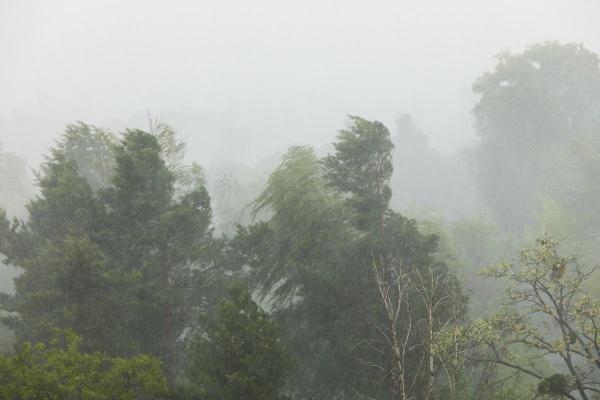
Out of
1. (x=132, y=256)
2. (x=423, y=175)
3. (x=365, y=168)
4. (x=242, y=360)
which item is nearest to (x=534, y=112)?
(x=423, y=175)

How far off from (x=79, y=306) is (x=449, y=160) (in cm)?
8449

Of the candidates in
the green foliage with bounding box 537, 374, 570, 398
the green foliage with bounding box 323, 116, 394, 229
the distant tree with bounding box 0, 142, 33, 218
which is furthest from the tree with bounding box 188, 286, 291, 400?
the distant tree with bounding box 0, 142, 33, 218

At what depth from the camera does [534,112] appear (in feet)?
145

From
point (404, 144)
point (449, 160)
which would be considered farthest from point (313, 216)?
point (449, 160)

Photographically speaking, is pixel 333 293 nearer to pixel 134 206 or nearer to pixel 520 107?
pixel 134 206

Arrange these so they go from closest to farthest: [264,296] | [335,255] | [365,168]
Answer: [335,255], [264,296], [365,168]

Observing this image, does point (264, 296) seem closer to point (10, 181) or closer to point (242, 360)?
point (242, 360)

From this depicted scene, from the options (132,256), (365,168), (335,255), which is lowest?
(132,256)

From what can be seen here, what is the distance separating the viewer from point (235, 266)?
14.6m

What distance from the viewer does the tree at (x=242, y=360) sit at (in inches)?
314

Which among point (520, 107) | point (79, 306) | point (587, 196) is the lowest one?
point (79, 306)

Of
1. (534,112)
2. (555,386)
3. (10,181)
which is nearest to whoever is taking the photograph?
(555,386)

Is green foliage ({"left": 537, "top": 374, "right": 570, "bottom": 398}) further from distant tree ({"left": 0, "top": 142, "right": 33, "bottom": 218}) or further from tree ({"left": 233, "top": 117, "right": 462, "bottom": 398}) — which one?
distant tree ({"left": 0, "top": 142, "right": 33, "bottom": 218})

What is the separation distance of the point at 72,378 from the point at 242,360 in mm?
3103
